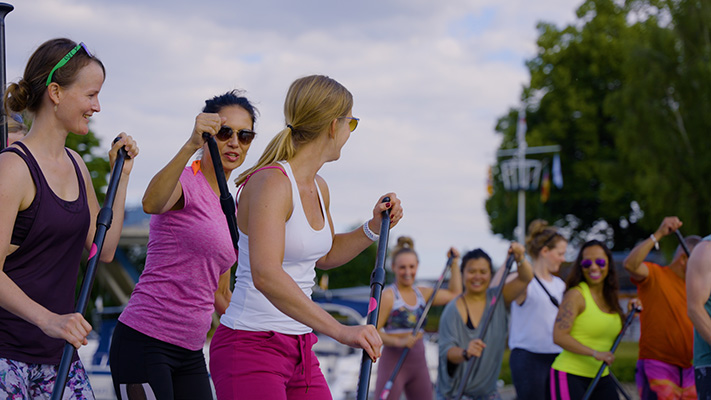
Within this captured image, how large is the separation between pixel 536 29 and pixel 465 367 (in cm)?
3092

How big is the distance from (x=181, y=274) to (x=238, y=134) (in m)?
0.80

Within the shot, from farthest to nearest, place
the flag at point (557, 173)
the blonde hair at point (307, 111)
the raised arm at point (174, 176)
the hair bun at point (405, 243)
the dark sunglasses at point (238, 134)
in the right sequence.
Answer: the flag at point (557, 173)
the hair bun at point (405, 243)
the dark sunglasses at point (238, 134)
the raised arm at point (174, 176)
the blonde hair at point (307, 111)

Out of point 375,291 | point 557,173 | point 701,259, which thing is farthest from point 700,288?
point 557,173

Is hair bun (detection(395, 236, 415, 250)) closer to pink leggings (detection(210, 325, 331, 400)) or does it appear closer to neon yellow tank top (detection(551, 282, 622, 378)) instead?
neon yellow tank top (detection(551, 282, 622, 378))

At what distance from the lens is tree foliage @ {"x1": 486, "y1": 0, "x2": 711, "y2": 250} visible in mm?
26906

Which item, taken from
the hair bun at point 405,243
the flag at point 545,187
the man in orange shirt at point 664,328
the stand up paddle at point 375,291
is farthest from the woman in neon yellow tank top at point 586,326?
the flag at point 545,187

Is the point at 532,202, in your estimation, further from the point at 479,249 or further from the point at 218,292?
the point at 218,292

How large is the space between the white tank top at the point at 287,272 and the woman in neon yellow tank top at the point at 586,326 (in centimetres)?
366

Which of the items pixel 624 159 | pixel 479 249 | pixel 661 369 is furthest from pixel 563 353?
pixel 624 159

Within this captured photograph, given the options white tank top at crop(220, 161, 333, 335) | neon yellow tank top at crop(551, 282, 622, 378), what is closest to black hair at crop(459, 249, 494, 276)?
neon yellow tank top at crop(551, 282, 622, 378)

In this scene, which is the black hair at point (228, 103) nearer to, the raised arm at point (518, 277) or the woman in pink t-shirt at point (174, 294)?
the woman in pink t-shirt at point (174, 294)

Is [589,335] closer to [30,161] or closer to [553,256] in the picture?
[553,256]

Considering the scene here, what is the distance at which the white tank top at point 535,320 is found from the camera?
7.12m

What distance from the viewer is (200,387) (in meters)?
3.96
